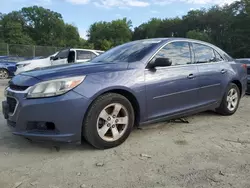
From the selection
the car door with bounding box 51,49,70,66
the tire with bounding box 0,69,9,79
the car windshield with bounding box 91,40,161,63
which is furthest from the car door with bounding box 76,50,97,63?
the car windshield with bounding box 91,40,161,63

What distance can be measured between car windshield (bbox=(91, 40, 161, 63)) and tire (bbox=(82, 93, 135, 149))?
0.75m

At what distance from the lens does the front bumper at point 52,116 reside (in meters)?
3.19

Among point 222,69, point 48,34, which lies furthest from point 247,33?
point 48,34

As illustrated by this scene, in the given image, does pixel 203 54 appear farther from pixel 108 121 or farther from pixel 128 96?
pixel 108 121

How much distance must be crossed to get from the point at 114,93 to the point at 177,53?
145 cm

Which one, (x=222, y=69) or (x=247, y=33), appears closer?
(x=222, y=69)

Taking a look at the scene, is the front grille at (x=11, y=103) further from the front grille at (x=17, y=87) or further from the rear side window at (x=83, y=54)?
the rear side window at (x=83, y=54)

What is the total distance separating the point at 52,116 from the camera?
3.20 metres

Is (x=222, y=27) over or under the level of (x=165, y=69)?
over

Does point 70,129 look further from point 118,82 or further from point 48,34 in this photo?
point 48,34

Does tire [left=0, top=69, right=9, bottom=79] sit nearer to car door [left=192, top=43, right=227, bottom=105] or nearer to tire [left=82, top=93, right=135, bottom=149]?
car door [left=192, top=43, right=227, bottom=105]

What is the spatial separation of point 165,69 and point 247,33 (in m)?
45.3

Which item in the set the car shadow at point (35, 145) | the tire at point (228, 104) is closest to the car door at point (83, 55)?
the tire at point (228, 104)

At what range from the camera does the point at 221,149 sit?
363 centimetres
